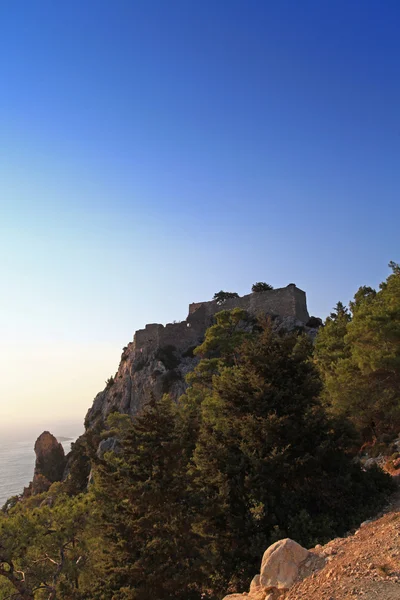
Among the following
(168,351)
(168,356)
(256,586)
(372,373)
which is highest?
(168,351)

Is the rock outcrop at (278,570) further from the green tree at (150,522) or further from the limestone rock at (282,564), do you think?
the green tree at (150,522)

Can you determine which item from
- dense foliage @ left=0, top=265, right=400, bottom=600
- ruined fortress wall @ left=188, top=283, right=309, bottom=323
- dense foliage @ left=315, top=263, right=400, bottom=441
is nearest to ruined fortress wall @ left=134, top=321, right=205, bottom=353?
ruined fortress wall @ left=188, top=283, right=309, bottom=323

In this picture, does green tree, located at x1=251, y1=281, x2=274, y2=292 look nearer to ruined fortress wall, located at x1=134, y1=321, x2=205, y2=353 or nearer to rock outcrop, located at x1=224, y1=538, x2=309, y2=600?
ruined fortress wall, located at x1=134, y1=321, x2=205, y2=353

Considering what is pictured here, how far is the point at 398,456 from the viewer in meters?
13.8

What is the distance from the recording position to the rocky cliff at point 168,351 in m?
38.1

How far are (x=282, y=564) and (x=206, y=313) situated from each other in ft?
129

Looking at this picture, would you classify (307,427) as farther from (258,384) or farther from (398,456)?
(398,456)

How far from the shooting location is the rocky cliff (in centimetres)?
3809

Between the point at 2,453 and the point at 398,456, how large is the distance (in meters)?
117

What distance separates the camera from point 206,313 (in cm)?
4612

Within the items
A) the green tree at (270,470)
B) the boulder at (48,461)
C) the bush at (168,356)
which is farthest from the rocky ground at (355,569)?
the boulder at (48,461)

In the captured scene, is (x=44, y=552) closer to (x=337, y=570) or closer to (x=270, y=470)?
(x=270, y=470)

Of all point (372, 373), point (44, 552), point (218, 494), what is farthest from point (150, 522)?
point (372, 373)

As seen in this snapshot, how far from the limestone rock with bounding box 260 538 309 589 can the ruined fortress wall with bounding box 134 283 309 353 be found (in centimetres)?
3125
